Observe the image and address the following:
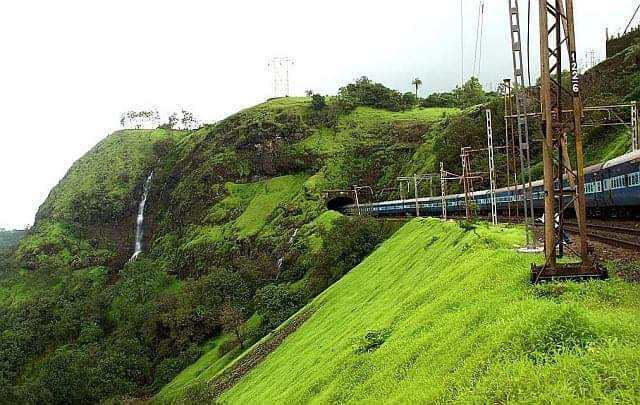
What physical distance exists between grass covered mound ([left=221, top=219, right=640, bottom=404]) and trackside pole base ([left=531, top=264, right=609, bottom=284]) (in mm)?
310

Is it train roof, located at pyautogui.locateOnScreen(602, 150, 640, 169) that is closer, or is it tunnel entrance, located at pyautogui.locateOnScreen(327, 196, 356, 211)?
train roof, located at pyautogui.locateOnScreen(602, 150, 640, 169)

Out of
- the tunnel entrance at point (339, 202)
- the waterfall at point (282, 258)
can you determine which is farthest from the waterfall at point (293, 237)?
the tunnel entrance at point (339, 202)

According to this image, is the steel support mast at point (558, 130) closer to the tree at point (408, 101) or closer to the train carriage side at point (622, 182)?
the train carriage side at point (622, 182)

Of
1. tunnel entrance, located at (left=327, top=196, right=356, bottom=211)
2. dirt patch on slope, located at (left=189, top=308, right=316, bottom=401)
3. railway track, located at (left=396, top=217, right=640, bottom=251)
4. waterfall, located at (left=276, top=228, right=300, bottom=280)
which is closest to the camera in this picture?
railway track, located at (left=396, top=217, right=640, bottom=251)

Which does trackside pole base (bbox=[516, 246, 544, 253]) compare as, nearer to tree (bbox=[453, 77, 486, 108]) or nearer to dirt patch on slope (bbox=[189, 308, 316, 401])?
dirt patch on slope (bbox=[189, 308, 316, 401])

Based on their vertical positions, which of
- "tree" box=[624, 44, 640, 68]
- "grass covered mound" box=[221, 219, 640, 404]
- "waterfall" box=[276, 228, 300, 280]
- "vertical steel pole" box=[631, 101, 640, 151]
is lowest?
"waterfall" box=[276, 228, 300, 280]

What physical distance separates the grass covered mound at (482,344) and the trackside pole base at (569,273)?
0.31 meters

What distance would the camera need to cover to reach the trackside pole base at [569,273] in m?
10.8

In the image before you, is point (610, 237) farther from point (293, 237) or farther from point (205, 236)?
point (205, 236)

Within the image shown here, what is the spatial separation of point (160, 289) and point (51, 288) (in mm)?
22179

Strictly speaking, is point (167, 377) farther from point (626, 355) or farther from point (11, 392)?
point (626, 355)

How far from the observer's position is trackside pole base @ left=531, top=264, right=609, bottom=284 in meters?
10.8

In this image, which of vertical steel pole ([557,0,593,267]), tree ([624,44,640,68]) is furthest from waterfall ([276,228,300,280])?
vertical steel pole ([557,0,593,267])

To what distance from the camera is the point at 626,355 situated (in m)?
6.93
